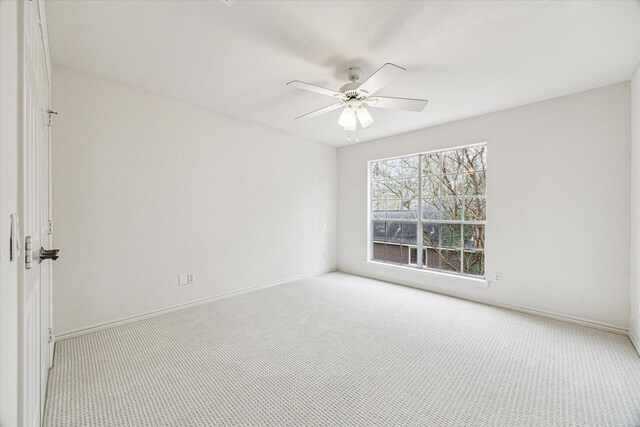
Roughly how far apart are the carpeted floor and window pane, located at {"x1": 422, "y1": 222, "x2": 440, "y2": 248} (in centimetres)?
131

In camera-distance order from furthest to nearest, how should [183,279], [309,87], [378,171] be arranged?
[378,171]
[183,279]
[309,87]

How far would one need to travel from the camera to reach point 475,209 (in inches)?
157

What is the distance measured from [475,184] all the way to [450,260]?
1.19 meters

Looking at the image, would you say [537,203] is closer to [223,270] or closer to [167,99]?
[223,270]

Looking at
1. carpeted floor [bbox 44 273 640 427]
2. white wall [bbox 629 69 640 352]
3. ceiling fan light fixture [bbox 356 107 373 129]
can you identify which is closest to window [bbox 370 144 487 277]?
carpeted floor [bbox 44 273 640 427]

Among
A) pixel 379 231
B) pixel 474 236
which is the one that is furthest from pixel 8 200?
pixel 379 231

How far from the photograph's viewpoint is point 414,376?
6.77ft

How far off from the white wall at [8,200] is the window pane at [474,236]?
444cm

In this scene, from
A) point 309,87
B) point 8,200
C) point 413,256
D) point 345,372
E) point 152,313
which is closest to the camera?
point 8,200

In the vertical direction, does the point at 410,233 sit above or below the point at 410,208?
below

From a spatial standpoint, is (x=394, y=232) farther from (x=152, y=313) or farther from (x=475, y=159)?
(x=152, y=313)

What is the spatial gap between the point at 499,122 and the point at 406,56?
6.60 ft

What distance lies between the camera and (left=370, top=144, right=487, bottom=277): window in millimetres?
3990

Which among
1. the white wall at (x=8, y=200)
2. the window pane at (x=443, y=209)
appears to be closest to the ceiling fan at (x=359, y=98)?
the white wall at (x=8, y=200)
